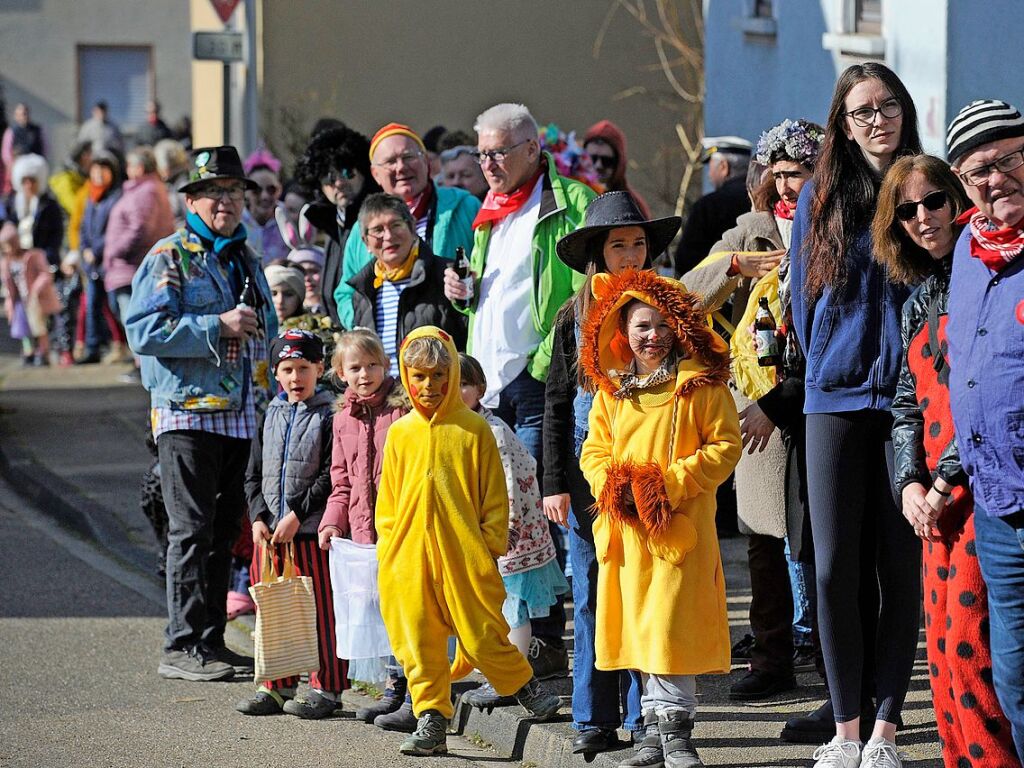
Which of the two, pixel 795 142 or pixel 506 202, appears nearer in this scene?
pixel 795 142

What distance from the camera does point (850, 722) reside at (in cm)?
535

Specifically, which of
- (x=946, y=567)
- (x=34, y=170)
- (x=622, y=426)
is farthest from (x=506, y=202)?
(x=34, y=170)

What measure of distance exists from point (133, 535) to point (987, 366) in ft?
23.5

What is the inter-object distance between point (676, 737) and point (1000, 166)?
2.15 metres

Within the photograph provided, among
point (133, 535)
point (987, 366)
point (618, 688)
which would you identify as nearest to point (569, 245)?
point (618, 688)

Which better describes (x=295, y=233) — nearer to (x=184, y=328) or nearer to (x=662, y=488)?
(x=184, y=328)

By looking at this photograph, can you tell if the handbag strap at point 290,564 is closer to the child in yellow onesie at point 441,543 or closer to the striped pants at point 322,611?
the striped pants at point 322,611

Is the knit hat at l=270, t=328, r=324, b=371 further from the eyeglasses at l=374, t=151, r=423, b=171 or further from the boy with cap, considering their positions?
the eyeglasses at l=374, t=151, r=423, b=171

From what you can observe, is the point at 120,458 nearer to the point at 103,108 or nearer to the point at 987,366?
the point at 987,366

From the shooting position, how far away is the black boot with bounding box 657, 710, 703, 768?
5445 mm

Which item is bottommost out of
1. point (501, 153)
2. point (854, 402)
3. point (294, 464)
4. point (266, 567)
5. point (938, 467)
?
point (266, 567)

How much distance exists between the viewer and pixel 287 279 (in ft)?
28.1

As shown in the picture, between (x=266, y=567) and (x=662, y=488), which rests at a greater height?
(x=662, y=488)

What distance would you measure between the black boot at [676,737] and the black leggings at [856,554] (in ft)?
1.55
